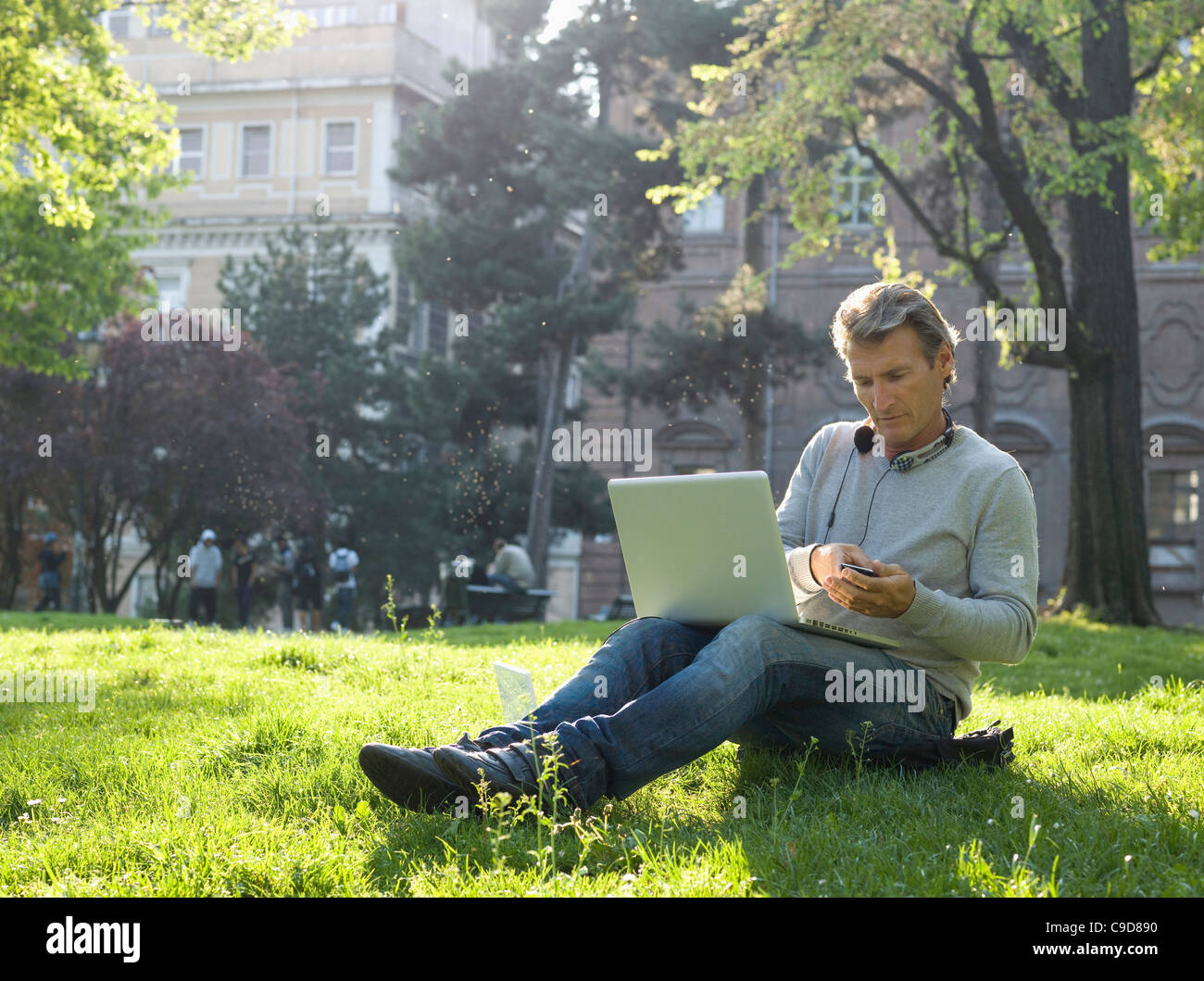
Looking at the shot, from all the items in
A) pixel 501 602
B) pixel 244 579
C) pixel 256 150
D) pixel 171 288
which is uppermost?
pixel 256 150

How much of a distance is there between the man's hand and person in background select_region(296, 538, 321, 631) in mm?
21683

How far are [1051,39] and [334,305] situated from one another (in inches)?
817

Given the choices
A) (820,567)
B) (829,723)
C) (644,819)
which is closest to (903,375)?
(820,567)

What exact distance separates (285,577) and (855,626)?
2497cm

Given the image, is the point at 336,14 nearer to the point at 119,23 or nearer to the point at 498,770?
the point at 119,23

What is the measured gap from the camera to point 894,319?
4.18 meters

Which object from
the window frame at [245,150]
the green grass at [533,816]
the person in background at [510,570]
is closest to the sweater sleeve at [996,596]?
the green grass at [533,816]

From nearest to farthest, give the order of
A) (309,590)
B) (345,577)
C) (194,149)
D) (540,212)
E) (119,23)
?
1. (345,577)
2. (309,590)
3. (540,212)
4. (194,149)
5. (119,23)

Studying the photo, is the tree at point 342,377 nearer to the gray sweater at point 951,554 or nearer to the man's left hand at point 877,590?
the gray sweater at point 951,554

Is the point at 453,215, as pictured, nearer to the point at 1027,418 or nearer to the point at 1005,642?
the point at 1027,418

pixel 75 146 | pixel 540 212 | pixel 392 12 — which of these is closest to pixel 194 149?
pixel 392 12

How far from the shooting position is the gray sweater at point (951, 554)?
3.93 m

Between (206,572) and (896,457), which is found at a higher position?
(896,457)

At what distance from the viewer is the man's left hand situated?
3.78 meters
